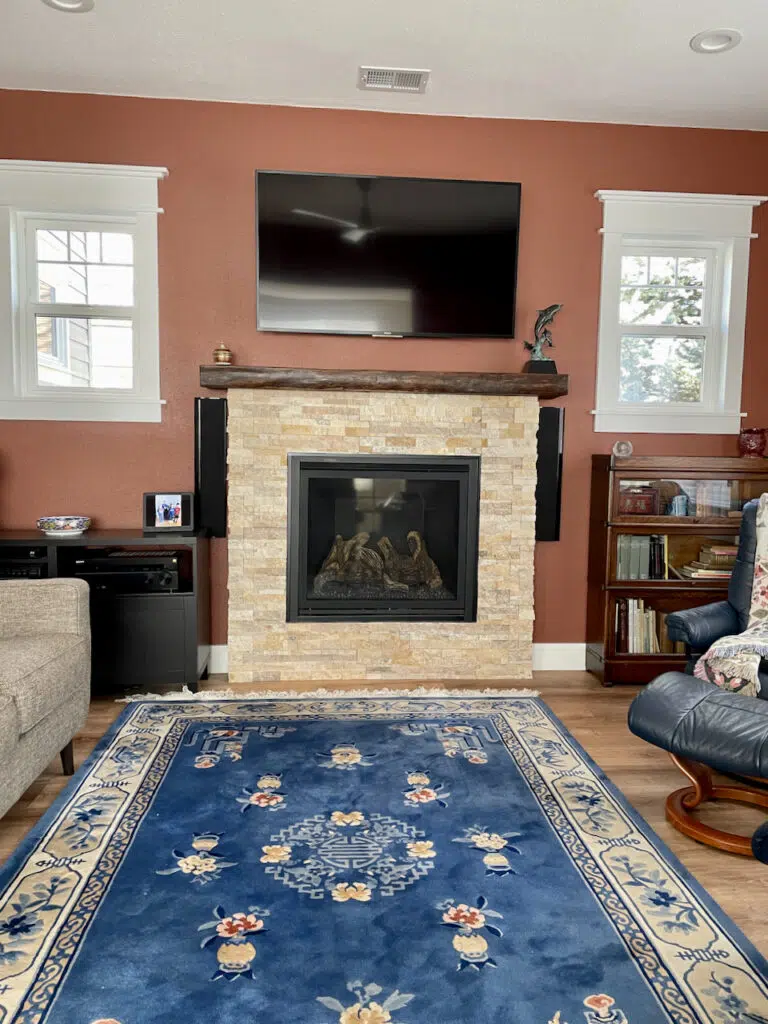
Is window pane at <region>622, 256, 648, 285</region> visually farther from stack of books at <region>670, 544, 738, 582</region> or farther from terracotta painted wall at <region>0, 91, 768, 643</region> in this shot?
stack of books at <region>670, 544, 738, 582</region>

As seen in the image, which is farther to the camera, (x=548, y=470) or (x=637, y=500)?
(x=548, y=470)

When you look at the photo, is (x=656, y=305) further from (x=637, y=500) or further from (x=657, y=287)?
(x=637, y=500)

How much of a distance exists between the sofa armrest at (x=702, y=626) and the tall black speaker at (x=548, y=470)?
1102mm

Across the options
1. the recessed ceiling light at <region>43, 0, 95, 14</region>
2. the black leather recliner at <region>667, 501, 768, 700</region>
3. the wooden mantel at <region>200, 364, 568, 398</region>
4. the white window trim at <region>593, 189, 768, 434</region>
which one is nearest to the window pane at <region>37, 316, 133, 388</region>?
the wooden mantel at <region>200, 364, 568, 398</region>

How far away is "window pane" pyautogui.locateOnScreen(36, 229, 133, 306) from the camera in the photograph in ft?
12.7

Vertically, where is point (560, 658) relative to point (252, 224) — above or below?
below

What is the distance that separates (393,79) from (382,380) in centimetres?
136

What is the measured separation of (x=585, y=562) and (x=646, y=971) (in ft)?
8.72

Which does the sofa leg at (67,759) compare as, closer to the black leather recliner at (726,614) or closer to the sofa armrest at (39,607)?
the sofa armrest at (39,607)

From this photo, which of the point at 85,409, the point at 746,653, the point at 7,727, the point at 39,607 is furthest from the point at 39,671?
the point at 746,653

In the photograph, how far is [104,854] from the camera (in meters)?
2.19

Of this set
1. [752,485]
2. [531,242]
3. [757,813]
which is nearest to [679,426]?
[752,485]

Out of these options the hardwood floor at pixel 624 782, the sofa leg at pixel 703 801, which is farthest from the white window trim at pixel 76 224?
A: the sofa leg at pixel 703 801

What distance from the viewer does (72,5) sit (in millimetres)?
2924
